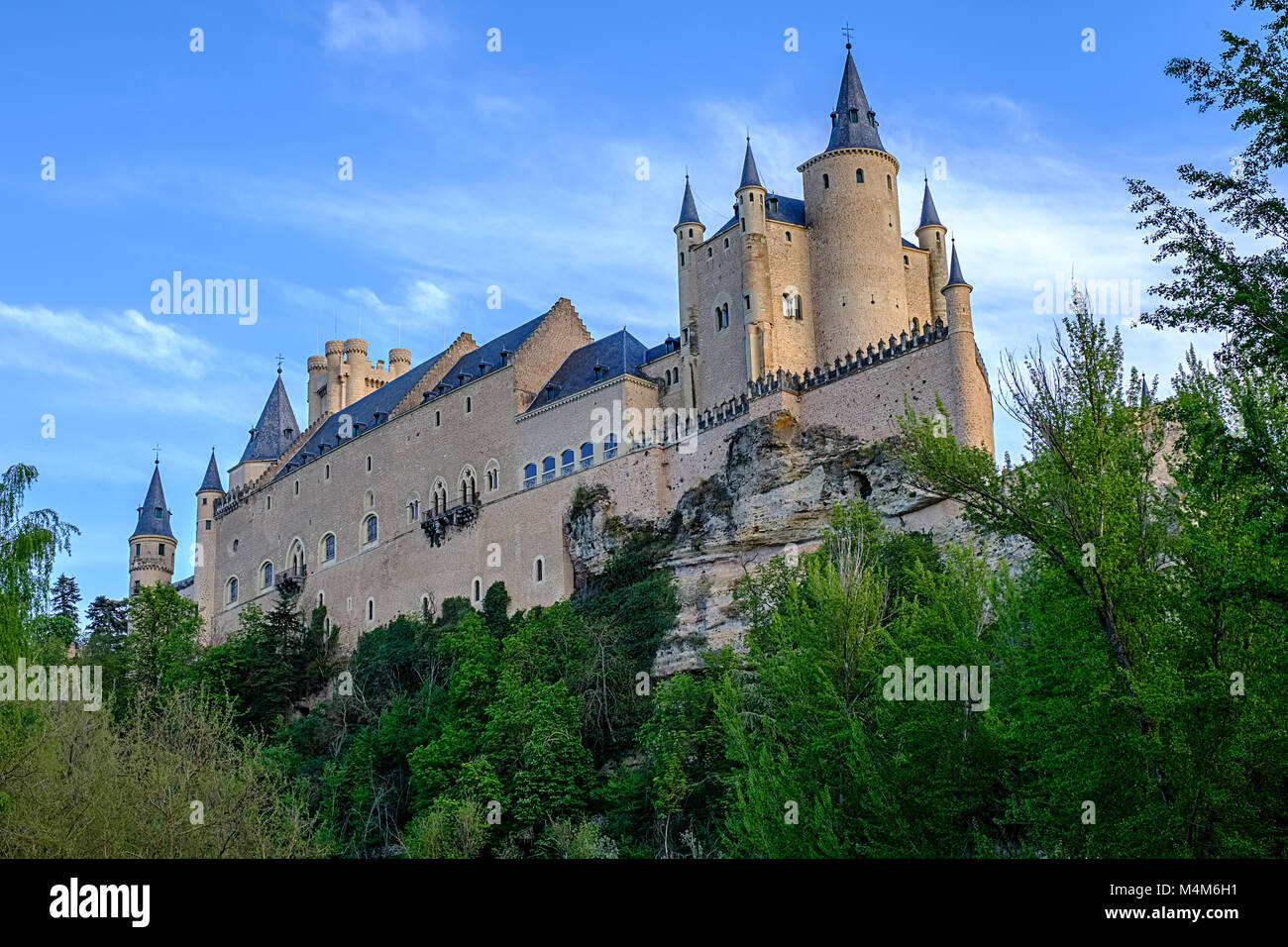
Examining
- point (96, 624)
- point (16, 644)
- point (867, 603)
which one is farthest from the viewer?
point (96, 624)

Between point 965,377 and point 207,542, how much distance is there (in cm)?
4991

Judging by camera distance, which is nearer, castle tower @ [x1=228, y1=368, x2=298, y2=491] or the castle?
the castle

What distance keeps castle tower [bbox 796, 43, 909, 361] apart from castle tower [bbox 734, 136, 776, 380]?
6.45ft

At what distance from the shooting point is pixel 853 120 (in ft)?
179

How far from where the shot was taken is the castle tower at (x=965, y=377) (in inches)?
1794

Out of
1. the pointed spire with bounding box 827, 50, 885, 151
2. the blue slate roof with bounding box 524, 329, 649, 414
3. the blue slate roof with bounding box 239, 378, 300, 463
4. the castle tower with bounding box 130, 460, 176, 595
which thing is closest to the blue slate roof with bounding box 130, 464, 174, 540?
the castle tower with bounding box 130, 460, 176, 595

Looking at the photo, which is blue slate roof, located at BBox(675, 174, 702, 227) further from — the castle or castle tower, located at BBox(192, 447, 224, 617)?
castle tower, located at BBox(192, 447, 224, 617)

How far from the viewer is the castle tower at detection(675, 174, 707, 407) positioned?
5519 centimetres

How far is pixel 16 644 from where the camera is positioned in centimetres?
2266

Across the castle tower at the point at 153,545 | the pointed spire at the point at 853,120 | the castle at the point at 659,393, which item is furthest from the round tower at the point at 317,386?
the pointed spire at the point at 853,120

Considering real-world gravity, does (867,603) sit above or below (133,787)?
above
